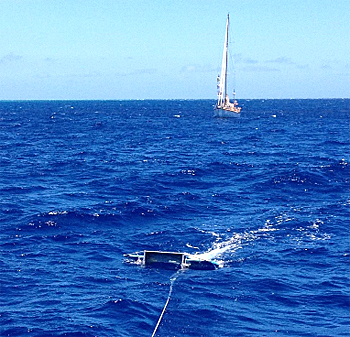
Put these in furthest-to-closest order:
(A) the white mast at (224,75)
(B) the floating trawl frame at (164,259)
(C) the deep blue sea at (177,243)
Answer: (A) the white mast at (224,75) → (B) the floating trawl frame at (164,259) → (C) the deep blue sea at (177,243)

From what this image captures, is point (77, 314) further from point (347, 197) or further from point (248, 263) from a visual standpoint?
point (347, 197)

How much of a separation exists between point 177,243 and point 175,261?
5065 mm

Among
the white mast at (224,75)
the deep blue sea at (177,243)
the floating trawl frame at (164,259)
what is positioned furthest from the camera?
the white mast at (224,75)

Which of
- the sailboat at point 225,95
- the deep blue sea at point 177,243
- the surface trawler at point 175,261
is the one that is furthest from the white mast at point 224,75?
the surface trawler at point 175,261

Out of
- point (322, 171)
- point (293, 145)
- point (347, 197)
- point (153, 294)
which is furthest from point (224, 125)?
point (153, 294)

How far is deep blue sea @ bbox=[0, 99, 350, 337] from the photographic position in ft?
81.8

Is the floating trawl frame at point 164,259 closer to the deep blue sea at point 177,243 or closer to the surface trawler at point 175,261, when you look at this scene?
the surface trawler at point 175,261

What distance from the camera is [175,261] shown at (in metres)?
31.9

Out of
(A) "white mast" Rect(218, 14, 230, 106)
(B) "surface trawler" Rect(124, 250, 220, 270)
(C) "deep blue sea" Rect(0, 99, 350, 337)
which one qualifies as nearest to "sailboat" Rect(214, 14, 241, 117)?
(A) "white mast" Rect(218, 14, 230, 106)

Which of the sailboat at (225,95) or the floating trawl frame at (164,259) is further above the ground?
the sailboat at (225,95)

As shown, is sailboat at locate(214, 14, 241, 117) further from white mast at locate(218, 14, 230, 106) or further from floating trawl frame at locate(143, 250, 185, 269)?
floating trawl frame at locate(143, 250, 185, 269)

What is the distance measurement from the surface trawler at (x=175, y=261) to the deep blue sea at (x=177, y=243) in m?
0.63

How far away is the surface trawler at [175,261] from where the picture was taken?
31.8 metres

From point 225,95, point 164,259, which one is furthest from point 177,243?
point 225,95
